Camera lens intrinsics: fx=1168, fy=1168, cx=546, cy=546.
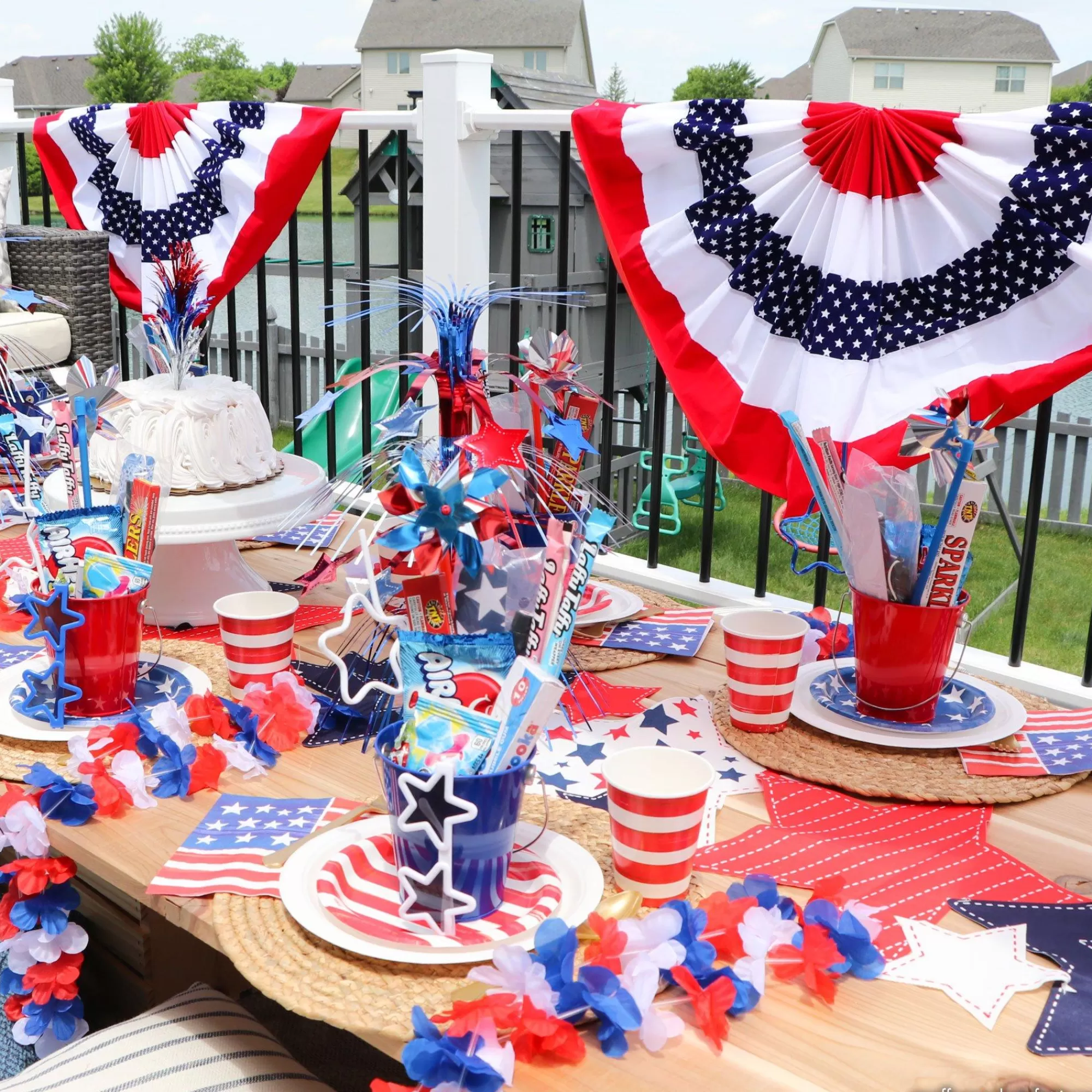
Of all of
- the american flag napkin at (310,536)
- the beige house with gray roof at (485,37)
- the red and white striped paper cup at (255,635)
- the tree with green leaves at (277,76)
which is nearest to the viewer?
the red and white striped paper cup at (255,635)

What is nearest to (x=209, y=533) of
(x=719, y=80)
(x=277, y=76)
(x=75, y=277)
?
(x=75, y=277)

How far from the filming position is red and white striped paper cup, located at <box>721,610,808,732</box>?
1183 millimetres

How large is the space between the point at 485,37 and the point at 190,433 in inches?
2501

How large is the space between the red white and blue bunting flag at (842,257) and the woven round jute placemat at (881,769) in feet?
1.71

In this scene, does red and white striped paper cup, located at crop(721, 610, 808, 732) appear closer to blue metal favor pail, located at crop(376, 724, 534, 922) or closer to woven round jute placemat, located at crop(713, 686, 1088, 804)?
woven round jute placemat, located at crop(713, 686, 1088, 804)

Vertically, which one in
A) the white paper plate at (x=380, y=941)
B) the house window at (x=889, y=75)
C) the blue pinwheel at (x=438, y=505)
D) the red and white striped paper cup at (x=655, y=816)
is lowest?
the white paper plate at (x=380, y=941)

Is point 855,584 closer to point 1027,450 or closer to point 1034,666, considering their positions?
point 1034,666

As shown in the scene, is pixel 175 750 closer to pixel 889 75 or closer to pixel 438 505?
pixel 438 505

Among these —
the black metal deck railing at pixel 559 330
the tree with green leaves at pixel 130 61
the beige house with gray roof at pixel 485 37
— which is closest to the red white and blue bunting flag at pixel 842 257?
the black metal deck railing at pixel 559 330

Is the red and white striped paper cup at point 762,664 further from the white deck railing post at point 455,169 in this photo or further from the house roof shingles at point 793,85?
the house roof shingles at point 793,85

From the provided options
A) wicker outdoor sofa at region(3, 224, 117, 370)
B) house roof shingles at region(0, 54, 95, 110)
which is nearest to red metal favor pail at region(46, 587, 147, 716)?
wicker outdoor sofa at region(3, 224, 117, 370)

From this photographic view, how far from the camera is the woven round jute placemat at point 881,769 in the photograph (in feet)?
3.61

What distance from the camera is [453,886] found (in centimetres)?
82

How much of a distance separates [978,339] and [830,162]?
32 centimetres
